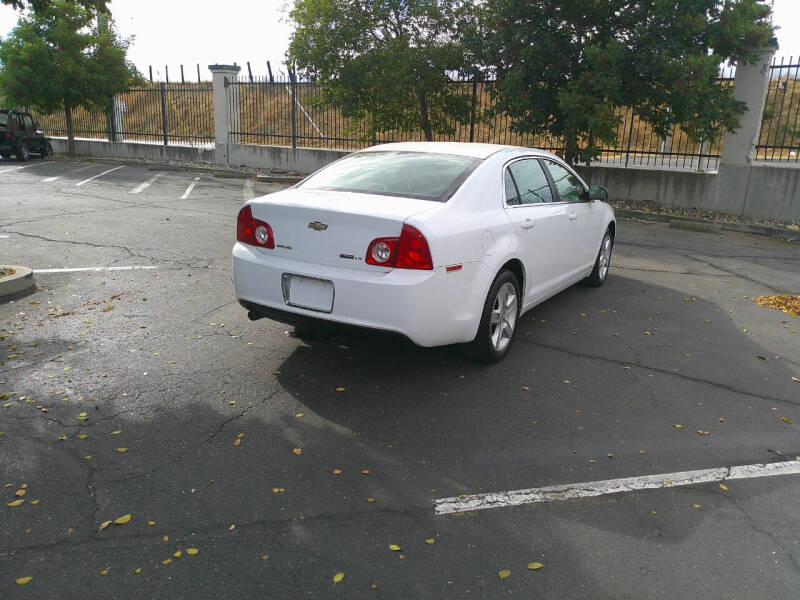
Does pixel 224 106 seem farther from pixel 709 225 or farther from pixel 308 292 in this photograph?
pixel 308 292

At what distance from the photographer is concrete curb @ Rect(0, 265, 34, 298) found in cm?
637

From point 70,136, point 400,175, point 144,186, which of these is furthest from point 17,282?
point 70,136

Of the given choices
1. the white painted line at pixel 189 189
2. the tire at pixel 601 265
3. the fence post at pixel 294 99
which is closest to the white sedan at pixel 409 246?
the tire at pixel 601 265

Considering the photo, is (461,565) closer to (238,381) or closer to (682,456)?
(682,456)

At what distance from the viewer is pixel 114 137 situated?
24766 mm

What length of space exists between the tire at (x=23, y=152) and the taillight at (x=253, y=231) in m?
20.3

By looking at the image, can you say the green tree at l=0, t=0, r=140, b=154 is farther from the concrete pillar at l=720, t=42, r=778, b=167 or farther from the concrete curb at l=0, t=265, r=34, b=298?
the concrete pillar at l=720, t=42, r=778, b=167

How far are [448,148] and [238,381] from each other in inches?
101

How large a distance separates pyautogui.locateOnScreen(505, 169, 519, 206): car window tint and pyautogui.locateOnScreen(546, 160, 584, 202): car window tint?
3.29 ft

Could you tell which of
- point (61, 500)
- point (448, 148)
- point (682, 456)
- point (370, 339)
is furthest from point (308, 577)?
point (448, 148)

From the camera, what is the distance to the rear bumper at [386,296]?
13.6ft

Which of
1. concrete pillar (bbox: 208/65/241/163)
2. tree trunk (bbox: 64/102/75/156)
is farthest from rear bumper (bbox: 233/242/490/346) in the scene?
tree trunk (bbox: 64/102/75/156)

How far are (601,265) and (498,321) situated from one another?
9.86 feet

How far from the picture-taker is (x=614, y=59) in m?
12.0
